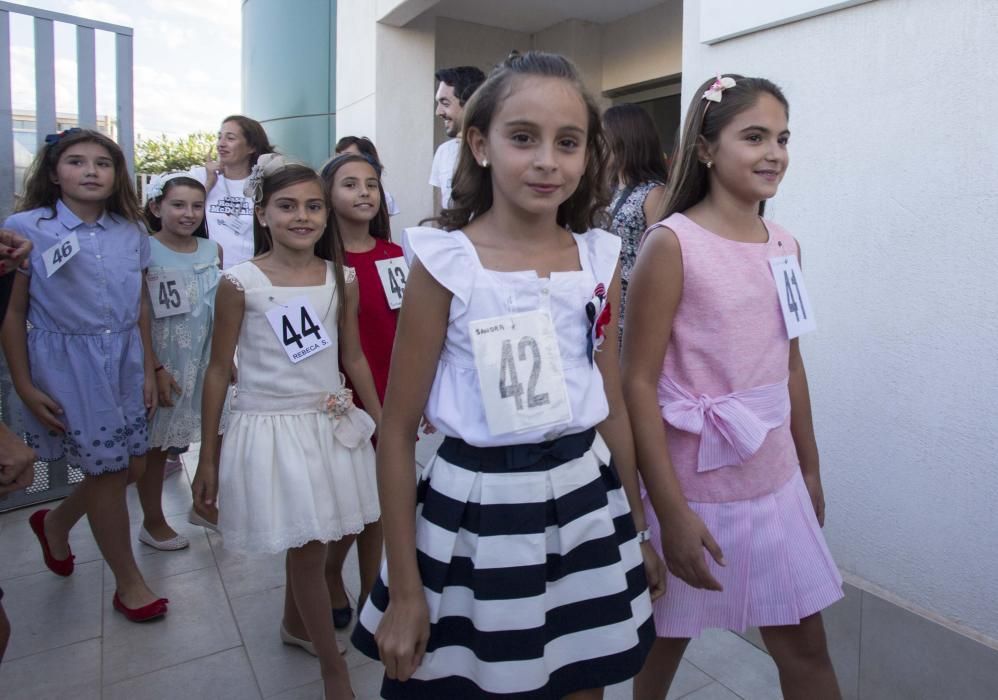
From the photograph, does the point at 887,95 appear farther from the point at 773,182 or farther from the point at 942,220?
the point at 773,182

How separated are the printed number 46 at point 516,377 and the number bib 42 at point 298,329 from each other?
1208 mm

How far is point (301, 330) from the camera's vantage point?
2395mm

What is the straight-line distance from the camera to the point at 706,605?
175 cm

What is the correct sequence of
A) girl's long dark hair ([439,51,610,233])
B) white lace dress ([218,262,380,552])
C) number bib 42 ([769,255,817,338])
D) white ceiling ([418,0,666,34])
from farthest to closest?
white ceiling ([418,0,666,34]) < white lace dress ([218,262,380,552]) < number bib 42 ([769,255,817,338]) < girl's long dark hair ([439,51,610,233])

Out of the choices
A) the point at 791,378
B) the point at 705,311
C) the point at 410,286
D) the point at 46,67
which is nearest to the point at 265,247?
the point at 410,286

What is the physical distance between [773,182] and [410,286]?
0.92 metres

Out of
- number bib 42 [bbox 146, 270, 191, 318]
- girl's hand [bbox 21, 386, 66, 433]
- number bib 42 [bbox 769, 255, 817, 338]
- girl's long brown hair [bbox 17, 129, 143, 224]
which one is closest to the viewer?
number bib 42 [bbox 769, 255, 817, 338]

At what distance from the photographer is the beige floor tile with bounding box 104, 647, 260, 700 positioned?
2.49 m

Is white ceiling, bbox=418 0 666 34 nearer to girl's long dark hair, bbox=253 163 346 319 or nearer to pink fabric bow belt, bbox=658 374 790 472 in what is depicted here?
girl's long dark hair, bbox=253 163 346 319

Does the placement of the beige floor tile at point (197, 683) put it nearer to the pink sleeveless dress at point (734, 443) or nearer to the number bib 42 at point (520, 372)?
the pink sleeveless dress at point (734, 443)

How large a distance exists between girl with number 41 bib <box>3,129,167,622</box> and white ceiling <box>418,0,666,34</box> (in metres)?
4.13

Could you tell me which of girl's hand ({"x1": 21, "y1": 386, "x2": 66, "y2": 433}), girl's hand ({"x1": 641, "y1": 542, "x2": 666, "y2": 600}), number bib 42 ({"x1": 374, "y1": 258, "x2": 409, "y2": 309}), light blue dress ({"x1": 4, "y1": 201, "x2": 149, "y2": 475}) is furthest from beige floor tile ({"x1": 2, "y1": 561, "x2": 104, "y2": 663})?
girl's hand ({"x1": 641, "y1": 542, "x2": 666, "y2": 600})

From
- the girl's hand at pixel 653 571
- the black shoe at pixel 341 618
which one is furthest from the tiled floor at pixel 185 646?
the girl's hand at pixel 653 571

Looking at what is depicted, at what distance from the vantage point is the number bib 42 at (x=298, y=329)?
2361mm
